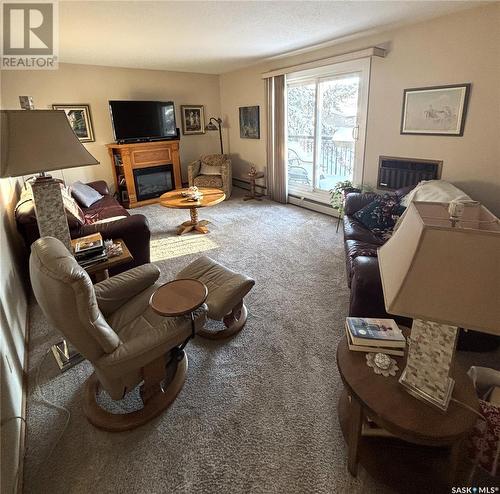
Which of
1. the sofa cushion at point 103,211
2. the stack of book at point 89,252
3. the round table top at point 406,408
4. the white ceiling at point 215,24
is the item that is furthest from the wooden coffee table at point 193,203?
the round table top at point 406,408

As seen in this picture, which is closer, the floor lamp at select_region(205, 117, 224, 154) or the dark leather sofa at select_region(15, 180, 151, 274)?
the dark leather sofa at select_region(15, 180, 151, 274)

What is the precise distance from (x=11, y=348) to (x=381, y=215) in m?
2.96

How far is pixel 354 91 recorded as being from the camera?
3.94 m

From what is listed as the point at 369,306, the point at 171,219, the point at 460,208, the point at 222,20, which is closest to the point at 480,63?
the point at 222,20

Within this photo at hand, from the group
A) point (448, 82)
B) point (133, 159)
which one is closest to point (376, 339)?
point (448, 82)

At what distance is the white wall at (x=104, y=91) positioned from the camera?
15.0 ft

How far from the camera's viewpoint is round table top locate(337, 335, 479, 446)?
101 cm

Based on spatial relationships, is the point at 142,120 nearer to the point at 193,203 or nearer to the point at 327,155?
the point at 193,203

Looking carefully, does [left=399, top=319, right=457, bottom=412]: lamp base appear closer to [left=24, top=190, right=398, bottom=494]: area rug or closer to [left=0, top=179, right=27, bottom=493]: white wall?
[left=24, top=190, right=398, bottom=494]: area rug

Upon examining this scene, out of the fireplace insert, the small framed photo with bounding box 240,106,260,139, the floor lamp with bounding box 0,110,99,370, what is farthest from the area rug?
the small framed photo with bounding box 240,106,260,139

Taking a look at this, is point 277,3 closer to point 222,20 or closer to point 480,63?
point 222,20

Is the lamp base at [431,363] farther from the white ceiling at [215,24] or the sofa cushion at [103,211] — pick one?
the sofa cushion at [103,211]

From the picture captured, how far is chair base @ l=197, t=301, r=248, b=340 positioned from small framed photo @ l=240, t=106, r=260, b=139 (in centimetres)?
437

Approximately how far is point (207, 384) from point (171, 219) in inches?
133
